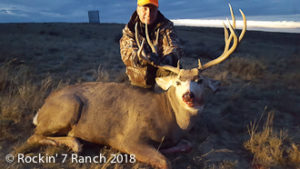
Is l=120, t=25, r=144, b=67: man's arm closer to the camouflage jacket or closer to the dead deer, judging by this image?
A: the camouflage jacket

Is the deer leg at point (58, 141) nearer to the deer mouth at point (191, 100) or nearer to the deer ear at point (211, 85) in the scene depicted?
the deer mouth at point (191, 100)

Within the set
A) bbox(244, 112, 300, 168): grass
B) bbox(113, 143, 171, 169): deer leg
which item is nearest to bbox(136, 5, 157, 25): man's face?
bbox(113, 143, 171, 169): deer leg

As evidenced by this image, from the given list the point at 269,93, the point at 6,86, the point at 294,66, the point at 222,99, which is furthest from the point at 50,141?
the point at 294,66

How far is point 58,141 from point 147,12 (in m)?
2.54

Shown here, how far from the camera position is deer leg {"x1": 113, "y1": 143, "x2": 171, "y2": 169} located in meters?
2.74

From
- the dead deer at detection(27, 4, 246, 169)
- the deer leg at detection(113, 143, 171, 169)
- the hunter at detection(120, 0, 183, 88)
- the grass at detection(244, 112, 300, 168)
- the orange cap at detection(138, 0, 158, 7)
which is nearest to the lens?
the deer leg at detection(113, 143, 171, 169)

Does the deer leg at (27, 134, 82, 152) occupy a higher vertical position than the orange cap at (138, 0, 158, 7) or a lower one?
lower

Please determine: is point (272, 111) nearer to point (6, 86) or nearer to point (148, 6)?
point (148, 6)

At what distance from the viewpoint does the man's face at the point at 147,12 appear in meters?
4.12

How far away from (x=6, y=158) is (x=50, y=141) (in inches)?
21.7

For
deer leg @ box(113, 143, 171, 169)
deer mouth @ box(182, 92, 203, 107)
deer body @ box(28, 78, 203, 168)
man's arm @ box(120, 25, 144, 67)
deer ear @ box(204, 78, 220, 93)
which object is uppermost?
man's arm @ box(120, 25, 144, 67)

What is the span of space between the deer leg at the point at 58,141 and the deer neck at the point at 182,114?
1.37 metres

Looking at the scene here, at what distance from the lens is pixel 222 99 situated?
18.2 ft

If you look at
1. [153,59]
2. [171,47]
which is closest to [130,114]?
[153,59]
